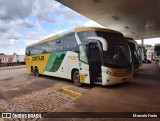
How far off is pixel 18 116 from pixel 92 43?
192 inches

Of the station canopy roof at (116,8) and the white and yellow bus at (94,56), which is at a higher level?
the station canopy roof at (116,8)

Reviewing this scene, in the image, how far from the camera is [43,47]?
14.3 metres

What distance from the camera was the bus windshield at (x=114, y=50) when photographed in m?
8.41

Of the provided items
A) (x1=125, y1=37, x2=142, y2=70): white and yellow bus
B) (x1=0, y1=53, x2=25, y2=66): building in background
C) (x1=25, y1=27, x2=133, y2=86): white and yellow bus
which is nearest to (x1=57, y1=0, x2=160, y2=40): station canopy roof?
(x1=125, y1=37, x2=142, y2=70): white and yellow bus

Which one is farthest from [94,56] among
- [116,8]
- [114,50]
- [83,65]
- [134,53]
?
[134,53]

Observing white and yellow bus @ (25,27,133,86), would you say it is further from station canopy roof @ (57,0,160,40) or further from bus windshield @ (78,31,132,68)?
station canopy roof @ (57,0,160,40)

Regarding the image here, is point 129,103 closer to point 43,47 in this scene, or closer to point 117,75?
point 117,75

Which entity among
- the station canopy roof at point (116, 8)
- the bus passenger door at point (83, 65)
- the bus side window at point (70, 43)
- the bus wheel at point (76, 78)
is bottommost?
the bus wheel at point (76, 78)

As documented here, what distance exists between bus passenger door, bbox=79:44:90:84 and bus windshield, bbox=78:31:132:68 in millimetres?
412

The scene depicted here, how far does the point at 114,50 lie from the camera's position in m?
8.70

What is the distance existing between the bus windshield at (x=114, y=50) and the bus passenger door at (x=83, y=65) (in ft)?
1.35

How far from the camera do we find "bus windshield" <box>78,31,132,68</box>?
8.41 meters

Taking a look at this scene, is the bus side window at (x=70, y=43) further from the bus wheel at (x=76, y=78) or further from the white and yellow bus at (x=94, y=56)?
the bus wheel at (x=76, y=78)

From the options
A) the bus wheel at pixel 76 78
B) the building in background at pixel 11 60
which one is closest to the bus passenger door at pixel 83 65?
the bus wheel at pixel 76 78
